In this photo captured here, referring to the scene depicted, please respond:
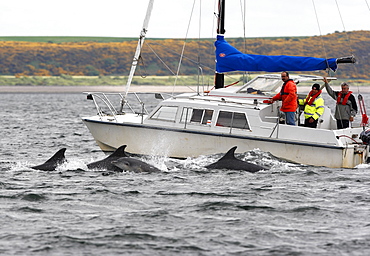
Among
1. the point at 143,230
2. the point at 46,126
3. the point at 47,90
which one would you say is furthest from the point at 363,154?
the point at 47,90

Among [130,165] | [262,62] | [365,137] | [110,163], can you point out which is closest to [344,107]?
[365,137]

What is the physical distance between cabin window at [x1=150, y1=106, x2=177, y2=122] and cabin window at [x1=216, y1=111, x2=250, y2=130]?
1509 millimetres

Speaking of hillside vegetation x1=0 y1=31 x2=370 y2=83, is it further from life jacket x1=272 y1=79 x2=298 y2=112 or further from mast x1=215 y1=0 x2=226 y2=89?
life jacket x1=272 y1=79 x2=298 y2=112

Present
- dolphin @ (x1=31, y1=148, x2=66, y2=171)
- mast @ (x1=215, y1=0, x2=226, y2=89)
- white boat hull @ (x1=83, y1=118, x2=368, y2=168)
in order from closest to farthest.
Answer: dolphin @ (x1=31, y1=148, x2=66, y2=171) < white boat hull @ (x1=83, y1=118, x2=368, y2=168) < mast @ (x1=215, y1=0, x2=226, y2=89)

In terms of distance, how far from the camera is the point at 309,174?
60.2 feet

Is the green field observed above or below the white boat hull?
above

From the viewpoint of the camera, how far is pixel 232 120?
797 inches

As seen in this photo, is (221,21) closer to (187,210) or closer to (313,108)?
(313,108)

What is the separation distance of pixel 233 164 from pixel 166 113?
3579mm

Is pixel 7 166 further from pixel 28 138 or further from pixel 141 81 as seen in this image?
pixel 141 81

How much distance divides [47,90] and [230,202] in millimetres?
110612

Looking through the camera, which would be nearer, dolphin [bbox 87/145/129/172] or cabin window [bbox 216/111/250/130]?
dolphin [bbox 87/145/129/172]

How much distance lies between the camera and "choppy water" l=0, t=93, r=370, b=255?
460 inches

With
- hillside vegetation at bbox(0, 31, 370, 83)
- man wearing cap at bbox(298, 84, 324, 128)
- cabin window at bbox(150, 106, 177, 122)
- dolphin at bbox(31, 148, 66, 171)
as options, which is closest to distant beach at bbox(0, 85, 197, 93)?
hillside vegetation at bbox(0, 31, 370, 83)
